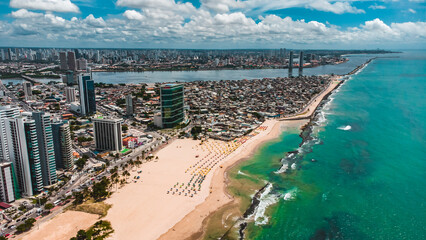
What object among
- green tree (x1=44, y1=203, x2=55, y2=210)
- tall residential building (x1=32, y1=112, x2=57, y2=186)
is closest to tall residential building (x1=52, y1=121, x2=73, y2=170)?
tall residential building (x1=32, y1=112, x2=57, y2=186)

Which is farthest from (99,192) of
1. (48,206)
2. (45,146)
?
(45,146)

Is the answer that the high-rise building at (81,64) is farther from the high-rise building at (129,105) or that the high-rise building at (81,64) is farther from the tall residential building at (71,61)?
the high-rise building at (129,105)

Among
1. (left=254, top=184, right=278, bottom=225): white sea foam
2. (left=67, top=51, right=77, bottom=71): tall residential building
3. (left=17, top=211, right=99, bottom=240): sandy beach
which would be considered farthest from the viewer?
(left=67, top=51, right=77, bottom=71): tall residential building

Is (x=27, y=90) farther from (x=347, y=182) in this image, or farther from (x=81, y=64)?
(x=347, y=182)

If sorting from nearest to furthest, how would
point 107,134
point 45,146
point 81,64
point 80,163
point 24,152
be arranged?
point 24,152
point 45,146
point 80,163
point 107,134
point 81,64

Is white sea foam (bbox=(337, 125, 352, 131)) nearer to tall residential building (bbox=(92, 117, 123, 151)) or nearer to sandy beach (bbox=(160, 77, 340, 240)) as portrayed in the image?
sandy beach (bbox=(160, 77, 340, 240))

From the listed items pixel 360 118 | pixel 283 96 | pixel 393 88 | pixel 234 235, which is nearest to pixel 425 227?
pixel 234 235
